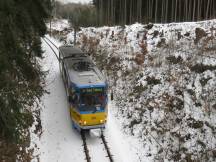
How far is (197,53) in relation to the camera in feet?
61.7

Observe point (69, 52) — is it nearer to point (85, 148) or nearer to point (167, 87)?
point (167, 87)

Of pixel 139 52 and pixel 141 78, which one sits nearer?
pixel 141 78

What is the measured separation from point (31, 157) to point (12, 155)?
1928 mm

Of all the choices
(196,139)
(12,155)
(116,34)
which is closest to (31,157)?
(12,155)

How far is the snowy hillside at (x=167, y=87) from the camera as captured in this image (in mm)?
14078

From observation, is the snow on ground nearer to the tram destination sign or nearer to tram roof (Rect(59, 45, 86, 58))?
the tram destination sign

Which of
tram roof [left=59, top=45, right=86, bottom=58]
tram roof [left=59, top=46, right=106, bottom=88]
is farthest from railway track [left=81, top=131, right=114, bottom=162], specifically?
tram roof [left=59, top=45, right=86, bottom=58]

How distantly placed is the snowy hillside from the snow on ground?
2.60ft

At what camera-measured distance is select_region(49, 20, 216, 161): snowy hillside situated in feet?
46.2

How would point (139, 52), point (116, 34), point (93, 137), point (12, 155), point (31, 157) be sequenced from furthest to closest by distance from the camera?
point (116, 34)
point (139, 52)
point (93, 137)
point (31, 157)
point (12, 155)

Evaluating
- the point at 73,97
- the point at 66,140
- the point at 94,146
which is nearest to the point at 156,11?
the point at 73,97

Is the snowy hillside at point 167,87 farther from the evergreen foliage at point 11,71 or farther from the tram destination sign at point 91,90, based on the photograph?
the evergreen foliage at point 11,71

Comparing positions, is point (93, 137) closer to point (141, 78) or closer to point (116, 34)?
point (141, 78)

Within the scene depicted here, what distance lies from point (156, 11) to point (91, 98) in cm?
2033
